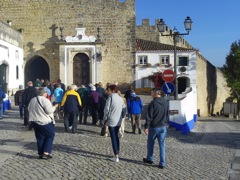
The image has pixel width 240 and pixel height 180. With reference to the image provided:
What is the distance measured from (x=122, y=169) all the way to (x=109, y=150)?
1.84m

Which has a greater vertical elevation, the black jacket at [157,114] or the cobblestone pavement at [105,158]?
the black jacket at [157,114]

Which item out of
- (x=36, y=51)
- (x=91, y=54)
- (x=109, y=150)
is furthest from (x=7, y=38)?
(x=109, y=150)

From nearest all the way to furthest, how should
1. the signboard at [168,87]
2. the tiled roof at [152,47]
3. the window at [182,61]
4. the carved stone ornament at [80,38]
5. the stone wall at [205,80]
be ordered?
the signboard at [168,87] < the carved stone ornament at [80,38] < the tiled roof at [152,47] < the window at [182,61] < the stone wall at [205,80]

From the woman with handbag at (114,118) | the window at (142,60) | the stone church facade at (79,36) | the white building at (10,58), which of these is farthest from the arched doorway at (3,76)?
the woman with handbag at (114,118)

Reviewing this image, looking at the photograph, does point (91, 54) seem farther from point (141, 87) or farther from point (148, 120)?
point (148, 120)

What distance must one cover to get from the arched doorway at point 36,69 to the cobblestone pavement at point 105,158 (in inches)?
740

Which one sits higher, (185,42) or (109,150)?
(185,42)

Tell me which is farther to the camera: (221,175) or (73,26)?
(73,26)

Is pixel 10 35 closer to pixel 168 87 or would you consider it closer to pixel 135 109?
pixel 168 87

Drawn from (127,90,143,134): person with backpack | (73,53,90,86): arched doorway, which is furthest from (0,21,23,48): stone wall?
(127,90,143,134): person with backpack

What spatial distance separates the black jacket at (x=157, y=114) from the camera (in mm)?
7680

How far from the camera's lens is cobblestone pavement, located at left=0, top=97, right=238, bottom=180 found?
278 inches

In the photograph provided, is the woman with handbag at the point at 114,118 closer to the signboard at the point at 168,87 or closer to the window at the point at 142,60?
the signboard at the point at 168,87

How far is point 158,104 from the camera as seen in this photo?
7809 millimetres
